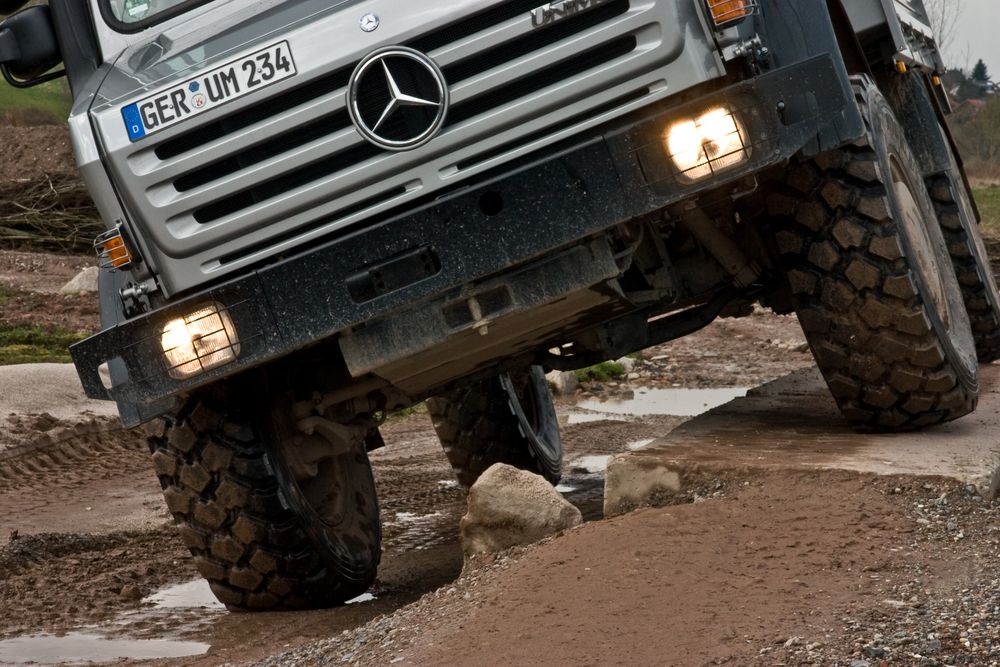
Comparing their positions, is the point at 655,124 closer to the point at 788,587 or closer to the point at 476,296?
the point at 476,296

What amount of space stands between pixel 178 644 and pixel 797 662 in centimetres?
274

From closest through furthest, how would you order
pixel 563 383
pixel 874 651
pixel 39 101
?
pixel 874 651
pixel 563 383
pixel 39 101

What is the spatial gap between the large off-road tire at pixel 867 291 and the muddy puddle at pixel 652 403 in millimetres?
4852

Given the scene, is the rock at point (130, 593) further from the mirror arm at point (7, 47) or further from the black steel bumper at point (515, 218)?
the mirror arm at point (7, 47)

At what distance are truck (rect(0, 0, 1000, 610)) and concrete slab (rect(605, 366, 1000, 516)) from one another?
172 millimetres

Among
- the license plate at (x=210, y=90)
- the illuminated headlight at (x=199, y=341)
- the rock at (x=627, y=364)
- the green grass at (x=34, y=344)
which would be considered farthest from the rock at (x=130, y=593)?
the rock at (x=627, y=364)

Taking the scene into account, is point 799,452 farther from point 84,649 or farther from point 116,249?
point 84,649

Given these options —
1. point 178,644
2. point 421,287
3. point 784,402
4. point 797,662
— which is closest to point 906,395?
point 784,402

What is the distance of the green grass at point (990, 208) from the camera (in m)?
19.8

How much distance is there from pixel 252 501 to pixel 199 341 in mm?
800

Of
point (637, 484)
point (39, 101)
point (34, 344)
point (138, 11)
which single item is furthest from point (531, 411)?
point (39, 101)

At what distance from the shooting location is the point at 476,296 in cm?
484

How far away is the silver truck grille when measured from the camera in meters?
4.74

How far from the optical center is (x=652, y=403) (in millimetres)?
11055
